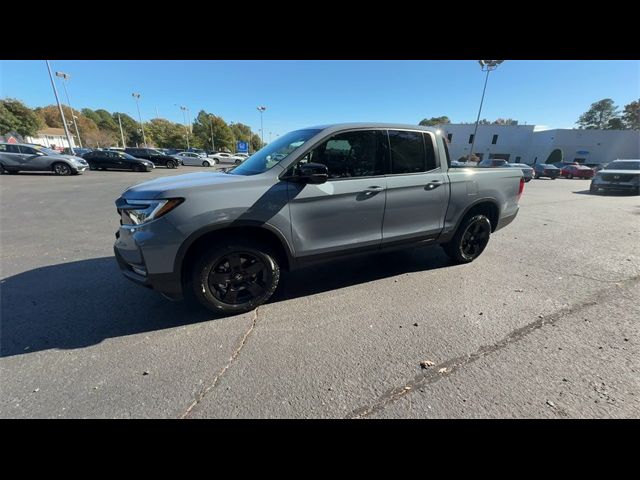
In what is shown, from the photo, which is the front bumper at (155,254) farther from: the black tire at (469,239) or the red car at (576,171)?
the red car at (576,171)

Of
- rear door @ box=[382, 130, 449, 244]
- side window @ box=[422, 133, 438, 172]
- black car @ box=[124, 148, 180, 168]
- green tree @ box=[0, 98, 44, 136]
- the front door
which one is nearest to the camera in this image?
the front door

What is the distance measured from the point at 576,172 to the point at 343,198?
35.0 metres

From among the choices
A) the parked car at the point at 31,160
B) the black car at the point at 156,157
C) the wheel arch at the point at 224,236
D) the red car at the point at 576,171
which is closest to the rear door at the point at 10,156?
the parked car at the point at 31,160

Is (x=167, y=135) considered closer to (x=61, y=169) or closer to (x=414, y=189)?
(x=61, y=169)

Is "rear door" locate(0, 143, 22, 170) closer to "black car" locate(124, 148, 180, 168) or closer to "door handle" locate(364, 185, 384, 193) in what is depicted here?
"black car" locate(124, 148, 180, 168)

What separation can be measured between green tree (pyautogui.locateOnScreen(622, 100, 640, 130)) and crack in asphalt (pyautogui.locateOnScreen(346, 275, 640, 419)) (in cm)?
10348

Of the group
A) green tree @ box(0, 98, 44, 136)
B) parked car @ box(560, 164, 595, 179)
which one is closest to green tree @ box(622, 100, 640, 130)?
parked car @ box(560, 164, 595, 179)

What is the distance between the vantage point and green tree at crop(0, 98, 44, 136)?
50.7 metres

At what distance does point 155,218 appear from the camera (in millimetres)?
2484

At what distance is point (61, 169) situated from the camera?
1630cm

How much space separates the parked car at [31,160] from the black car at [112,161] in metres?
5.71
